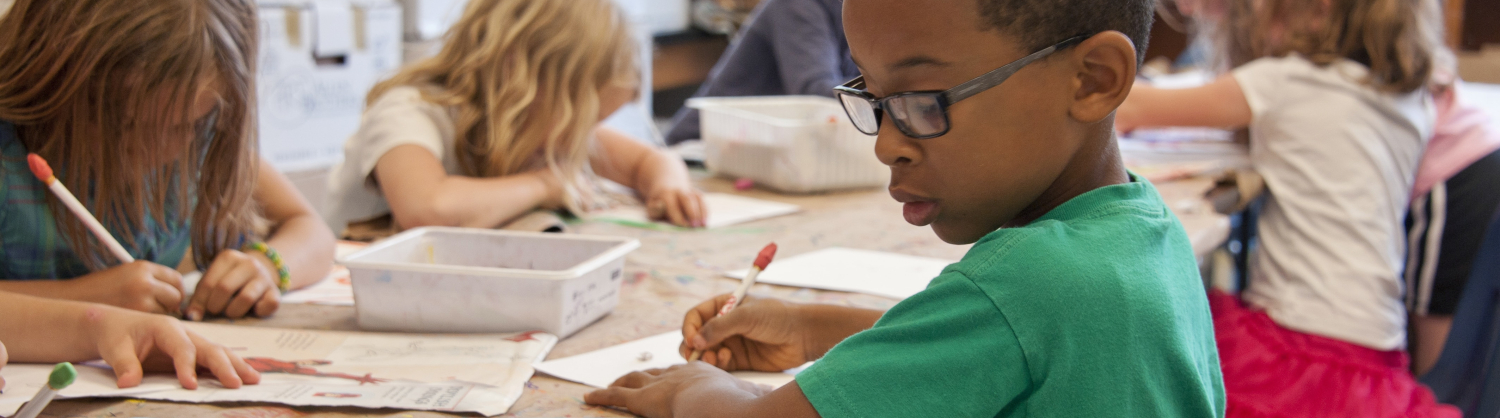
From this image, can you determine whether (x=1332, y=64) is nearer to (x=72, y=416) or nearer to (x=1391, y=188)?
(x=1391, y=188)

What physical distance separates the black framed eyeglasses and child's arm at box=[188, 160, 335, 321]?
0.70m

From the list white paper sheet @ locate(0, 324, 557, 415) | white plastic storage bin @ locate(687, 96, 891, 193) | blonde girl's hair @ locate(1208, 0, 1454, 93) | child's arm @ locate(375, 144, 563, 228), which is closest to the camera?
white paper sheet @ locate(0, 324, 557, 415)

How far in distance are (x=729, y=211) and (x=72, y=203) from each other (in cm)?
96

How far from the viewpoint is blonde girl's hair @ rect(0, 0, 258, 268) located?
3.07 ft

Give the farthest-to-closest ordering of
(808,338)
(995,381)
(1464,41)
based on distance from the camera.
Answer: (1464,41), (808,338), (995,381)

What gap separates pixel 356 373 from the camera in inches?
34.1

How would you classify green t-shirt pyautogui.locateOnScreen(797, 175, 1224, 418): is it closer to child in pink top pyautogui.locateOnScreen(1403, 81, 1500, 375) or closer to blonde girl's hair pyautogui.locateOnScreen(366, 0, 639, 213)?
blonde girl's hair pyautogui.locateOnScreen(366, 0, 639, 213)

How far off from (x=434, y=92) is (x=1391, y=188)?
159cm

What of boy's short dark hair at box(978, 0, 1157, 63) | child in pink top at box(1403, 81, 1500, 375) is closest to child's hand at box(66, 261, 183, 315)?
boy's short dark hair at box(978, 0, 1157, 63)

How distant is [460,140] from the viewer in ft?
5.24

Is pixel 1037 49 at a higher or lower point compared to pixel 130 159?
higher

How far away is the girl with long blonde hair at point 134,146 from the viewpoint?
94 cm

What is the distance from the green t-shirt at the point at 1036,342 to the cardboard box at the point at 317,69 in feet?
7.77

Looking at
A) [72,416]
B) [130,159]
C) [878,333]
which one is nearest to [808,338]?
[878,333]
